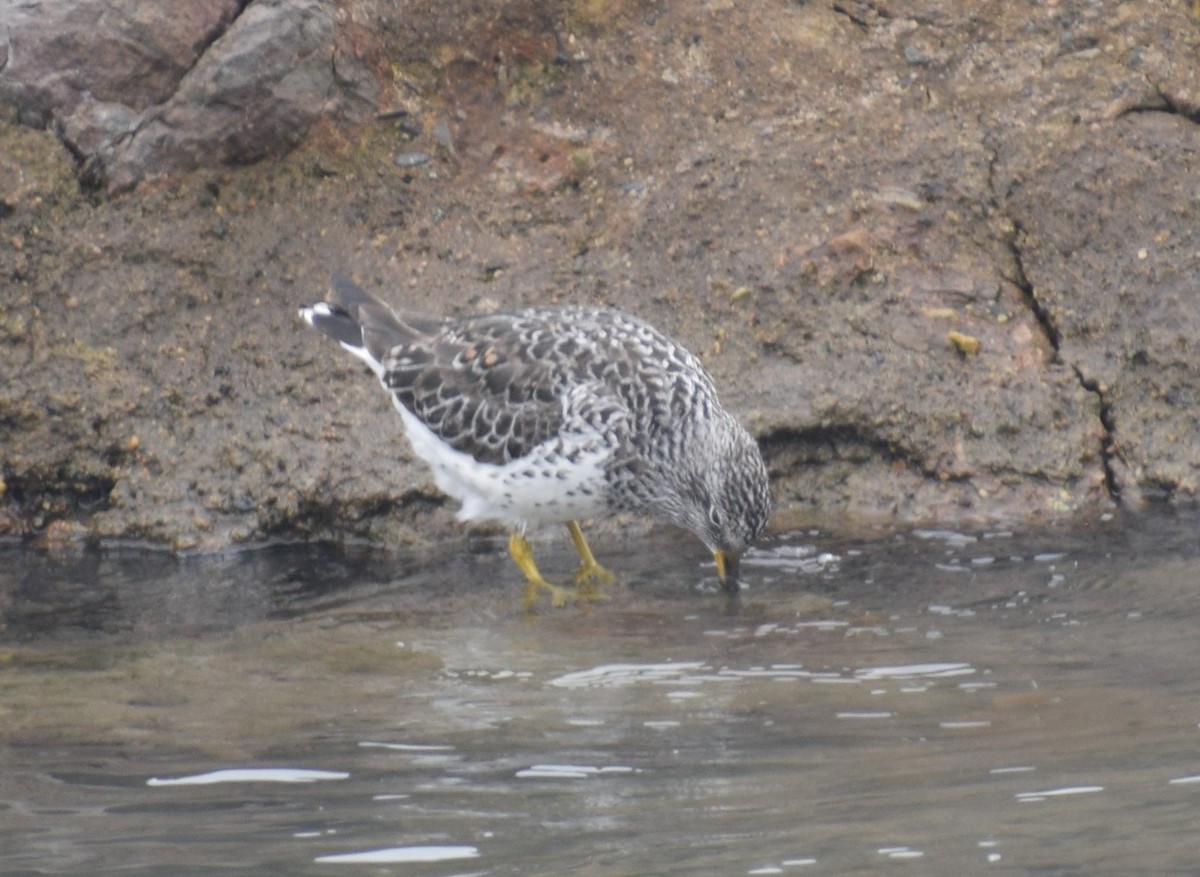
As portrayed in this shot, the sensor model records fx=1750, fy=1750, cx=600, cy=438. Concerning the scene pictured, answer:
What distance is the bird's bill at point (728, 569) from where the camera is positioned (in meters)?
6.73

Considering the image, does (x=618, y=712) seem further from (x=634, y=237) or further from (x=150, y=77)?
(x=150, y=77)

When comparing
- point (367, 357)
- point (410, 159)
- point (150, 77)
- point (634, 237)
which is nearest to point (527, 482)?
point (367, 357)

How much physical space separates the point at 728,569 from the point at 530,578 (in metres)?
0.82

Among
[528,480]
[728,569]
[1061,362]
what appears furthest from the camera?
[1061,362]

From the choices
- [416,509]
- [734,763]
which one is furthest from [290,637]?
[734,763]

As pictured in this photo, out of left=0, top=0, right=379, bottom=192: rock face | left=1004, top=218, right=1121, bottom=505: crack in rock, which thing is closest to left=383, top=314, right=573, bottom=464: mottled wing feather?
left=0, top=0, right=379, bottom=192: rock face

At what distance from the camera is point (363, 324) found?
7371 millimetres

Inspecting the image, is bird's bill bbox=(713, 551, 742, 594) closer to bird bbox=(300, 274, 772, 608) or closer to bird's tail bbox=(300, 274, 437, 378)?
bird bbox=(300, 274, 772, 608)

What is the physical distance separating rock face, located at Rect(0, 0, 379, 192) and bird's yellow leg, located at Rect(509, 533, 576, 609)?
2.35 m

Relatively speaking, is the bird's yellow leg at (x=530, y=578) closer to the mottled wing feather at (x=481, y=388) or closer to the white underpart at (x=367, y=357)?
the mottled wing feather at (x=481, y=388)

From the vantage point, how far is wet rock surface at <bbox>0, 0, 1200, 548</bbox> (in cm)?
761

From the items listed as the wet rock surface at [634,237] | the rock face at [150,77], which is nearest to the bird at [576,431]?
the wet rock surface at [634,237]

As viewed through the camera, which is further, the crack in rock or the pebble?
the pebble

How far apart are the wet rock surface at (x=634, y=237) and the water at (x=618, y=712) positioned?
43 cm
